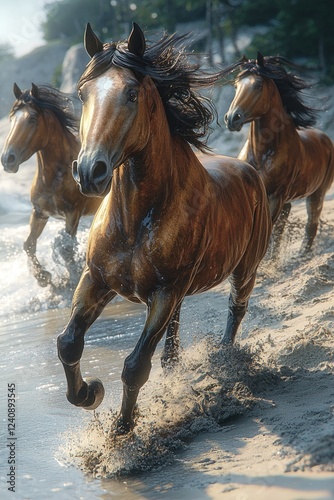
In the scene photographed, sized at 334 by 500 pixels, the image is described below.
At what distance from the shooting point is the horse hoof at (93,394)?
3.93 m

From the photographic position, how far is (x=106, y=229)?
12.3ft

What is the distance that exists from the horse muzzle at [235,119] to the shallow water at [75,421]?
188 centimetres

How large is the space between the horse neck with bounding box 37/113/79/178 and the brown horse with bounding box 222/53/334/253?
5.97 ft

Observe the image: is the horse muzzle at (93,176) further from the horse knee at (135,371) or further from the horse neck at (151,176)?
the horse knee at (135,371)

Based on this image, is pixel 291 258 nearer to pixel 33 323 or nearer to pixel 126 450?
pixel 33 323

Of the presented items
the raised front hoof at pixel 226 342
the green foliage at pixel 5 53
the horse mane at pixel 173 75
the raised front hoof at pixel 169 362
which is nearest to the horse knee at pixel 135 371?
the raised front hoof at pixel 169 362

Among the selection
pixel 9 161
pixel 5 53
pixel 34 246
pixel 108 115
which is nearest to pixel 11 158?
pixel 9 161

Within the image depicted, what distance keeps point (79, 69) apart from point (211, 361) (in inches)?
1033

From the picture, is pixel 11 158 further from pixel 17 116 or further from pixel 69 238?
pixel 69 238

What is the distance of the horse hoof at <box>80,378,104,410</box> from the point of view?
155 inches

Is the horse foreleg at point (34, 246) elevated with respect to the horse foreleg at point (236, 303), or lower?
lower

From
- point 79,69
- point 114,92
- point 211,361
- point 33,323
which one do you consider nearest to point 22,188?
point 79,69

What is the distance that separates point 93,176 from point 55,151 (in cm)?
536

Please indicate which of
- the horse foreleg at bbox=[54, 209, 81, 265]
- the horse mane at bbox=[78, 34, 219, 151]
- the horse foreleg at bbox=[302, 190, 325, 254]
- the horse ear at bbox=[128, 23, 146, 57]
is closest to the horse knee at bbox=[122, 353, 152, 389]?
the horse mane at bbox=[78, 34, 219, 151]
